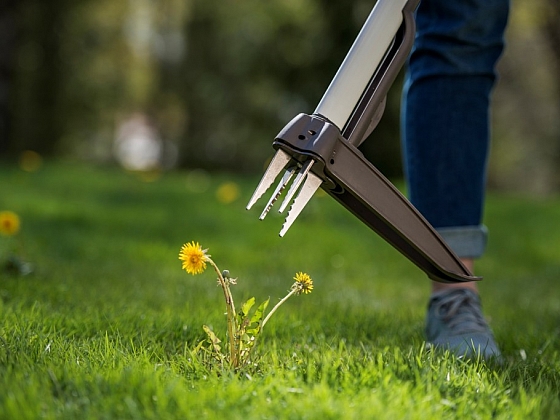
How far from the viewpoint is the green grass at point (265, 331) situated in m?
1.13

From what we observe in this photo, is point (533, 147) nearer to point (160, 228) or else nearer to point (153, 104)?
point (153, 104)

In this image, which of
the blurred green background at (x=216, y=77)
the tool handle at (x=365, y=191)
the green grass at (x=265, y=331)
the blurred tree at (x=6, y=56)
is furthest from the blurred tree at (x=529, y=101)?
the tool handle at (x=365, y=191)

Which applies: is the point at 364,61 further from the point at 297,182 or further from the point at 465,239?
the point at 465,239

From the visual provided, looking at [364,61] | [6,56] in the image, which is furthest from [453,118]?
[6,56]

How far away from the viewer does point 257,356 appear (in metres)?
1.45

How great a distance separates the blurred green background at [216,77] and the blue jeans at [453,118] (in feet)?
25.3

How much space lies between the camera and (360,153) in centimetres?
139

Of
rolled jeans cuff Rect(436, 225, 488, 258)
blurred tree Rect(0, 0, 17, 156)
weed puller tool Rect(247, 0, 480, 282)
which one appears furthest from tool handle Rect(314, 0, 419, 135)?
blurred tree Rect(0, 0, 17, 156)

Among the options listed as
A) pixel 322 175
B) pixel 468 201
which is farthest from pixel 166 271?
pixel 322 175

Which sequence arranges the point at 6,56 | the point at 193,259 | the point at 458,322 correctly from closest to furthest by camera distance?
the point at 193,259 < the point at 458,322 < the point at 6,56

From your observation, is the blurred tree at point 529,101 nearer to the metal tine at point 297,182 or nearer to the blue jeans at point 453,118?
the blue jeans at point 453,118

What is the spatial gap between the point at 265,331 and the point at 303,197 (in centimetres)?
59

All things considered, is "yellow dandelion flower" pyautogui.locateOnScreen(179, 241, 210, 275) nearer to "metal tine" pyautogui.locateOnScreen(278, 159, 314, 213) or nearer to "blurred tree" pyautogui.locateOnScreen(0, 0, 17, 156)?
"metal tine" pyautogui.locateOnScreen(278, 159, 314, 213)

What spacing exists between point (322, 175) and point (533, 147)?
15038 mm
